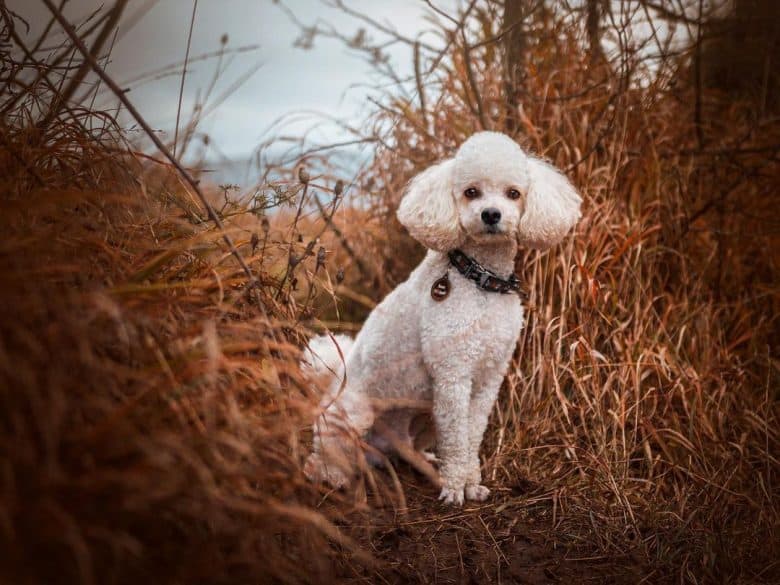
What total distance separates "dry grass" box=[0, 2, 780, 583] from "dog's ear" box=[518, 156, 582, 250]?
66 centimetres

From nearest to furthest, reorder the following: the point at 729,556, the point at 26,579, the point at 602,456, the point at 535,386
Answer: the point at 26,579
the point at 729,556
the point at 602,456
the point at 535,386

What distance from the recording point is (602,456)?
2701 mm

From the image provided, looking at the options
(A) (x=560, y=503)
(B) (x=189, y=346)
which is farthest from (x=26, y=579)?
(A) (x=560, y=503)

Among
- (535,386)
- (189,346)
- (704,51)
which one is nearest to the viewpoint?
(189,346)

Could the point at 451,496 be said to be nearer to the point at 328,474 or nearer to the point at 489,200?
the point at 328,474

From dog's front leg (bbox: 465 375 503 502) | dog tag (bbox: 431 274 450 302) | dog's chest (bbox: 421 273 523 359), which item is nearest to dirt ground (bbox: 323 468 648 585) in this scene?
dog's front leg (bbox: 465 375 503 502)

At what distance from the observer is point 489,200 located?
2.45m

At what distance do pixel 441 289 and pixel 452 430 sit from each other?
638mm

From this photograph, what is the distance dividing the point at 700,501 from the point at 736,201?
2.29 meters

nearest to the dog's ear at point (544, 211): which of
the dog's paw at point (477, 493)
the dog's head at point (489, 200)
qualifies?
the dog's head at point (489, 200)

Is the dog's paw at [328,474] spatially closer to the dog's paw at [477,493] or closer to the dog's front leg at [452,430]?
the dog's front leg at [452,430]

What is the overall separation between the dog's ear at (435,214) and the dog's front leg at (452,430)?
0.61 metres

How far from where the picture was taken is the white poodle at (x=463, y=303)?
2.48 m

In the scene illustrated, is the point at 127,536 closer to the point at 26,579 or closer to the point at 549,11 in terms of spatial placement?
the point at 26,579
